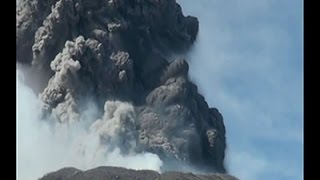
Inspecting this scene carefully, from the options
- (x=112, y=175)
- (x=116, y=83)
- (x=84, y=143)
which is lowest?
(x=112, y=175)

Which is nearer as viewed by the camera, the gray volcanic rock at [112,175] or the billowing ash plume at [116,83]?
the billowing ash plume at [116,83]

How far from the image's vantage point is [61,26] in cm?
3569

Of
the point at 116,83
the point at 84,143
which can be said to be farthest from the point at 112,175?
the point at 116,83

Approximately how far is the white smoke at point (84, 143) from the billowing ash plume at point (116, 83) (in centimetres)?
9

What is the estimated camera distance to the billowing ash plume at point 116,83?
3519 centimetres

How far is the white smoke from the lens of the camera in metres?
36.2

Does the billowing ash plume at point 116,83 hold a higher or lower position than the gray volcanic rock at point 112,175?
higher

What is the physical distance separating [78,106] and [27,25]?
501cm

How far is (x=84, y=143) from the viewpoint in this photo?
37219 mm

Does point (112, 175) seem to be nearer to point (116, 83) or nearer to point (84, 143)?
point (84, 143)

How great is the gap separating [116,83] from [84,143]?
12.8 feet

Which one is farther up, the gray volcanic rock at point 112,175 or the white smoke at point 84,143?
the white smoke at point 84,143

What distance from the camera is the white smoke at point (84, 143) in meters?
36.2
